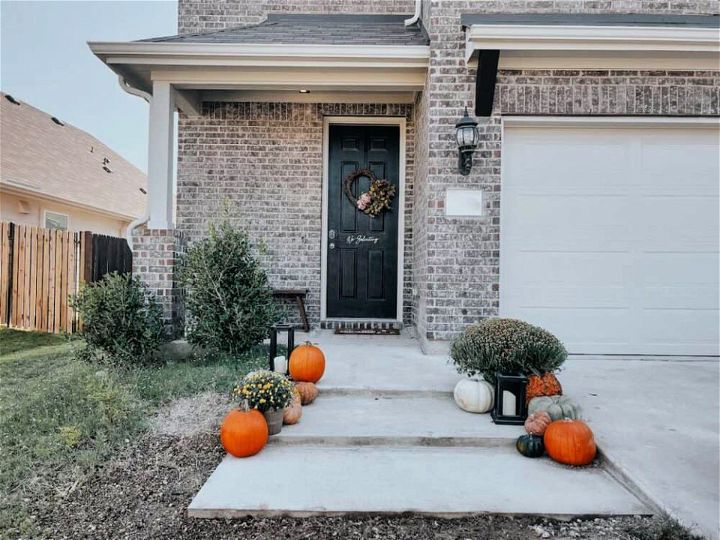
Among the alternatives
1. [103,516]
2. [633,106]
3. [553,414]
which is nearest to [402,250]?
[633,106]

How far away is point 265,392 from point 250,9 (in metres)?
5.54

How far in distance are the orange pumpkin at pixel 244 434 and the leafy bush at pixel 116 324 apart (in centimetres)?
200

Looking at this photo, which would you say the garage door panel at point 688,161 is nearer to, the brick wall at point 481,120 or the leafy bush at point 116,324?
the brick wall at point 481,120

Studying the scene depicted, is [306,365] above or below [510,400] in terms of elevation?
above

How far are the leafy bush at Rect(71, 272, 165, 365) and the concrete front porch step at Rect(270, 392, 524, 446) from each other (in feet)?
6.10

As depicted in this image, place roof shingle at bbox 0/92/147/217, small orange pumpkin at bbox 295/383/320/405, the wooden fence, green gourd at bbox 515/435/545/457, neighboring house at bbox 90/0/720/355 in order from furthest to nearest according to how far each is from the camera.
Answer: roof shingle at bbox 0/92/147/217, the wooden fence, neighboring house at bbox 90/0/720/355, small orange pumpkin at bbox 295/383/320/405, green gourd at bbox 515/435/545/457

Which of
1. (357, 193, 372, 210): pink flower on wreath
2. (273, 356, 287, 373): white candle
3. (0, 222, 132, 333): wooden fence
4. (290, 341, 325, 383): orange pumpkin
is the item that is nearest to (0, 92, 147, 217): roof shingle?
(0, 222, 132, 333): wooden fence

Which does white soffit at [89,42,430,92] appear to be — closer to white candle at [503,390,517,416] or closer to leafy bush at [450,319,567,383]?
leafy bush at [450,319,567,383]

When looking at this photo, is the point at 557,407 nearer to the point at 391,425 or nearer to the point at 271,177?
the point at 391,425

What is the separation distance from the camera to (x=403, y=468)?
2.29 metres

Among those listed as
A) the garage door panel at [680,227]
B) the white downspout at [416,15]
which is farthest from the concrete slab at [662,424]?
the white downspout at [416,15]

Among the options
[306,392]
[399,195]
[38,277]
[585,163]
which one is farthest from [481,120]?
[38,277]

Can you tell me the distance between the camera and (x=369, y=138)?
19.3ft

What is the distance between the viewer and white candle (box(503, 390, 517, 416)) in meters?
2.78
